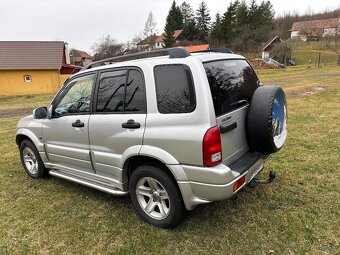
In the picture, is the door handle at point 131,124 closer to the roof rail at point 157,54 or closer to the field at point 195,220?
the roof rail at point 157,54

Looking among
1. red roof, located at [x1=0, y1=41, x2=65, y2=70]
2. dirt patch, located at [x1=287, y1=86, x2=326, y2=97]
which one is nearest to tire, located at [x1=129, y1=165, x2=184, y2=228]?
dirt patch, located at [x1=287, y1=86, x2=326, y2=97]

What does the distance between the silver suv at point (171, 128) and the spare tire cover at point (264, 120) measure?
0.03ft

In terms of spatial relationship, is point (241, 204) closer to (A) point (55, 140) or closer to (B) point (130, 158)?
(B) point (130, 158)

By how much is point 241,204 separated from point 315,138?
3296 mm

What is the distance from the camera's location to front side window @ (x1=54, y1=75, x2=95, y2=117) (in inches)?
147

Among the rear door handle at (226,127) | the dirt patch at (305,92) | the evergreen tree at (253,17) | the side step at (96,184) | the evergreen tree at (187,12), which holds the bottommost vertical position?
the side step at (96,184)

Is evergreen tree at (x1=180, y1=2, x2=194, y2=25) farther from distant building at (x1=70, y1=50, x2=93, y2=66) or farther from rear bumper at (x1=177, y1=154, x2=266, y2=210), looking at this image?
rear bumper at (x1=177, y1=154, x2=266, y2=210)

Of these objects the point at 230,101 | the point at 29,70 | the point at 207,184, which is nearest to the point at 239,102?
the point at 230,101

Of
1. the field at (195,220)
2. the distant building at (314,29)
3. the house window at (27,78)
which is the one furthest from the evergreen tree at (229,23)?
the field at (195,220)

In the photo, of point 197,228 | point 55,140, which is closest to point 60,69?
point 55,140

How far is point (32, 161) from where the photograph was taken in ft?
16.0

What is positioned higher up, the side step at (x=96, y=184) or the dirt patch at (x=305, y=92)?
the dirt patch at (x=305, y=92)

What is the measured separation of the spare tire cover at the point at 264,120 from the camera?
9.80 feet

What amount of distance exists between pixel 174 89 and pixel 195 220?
159 cm
